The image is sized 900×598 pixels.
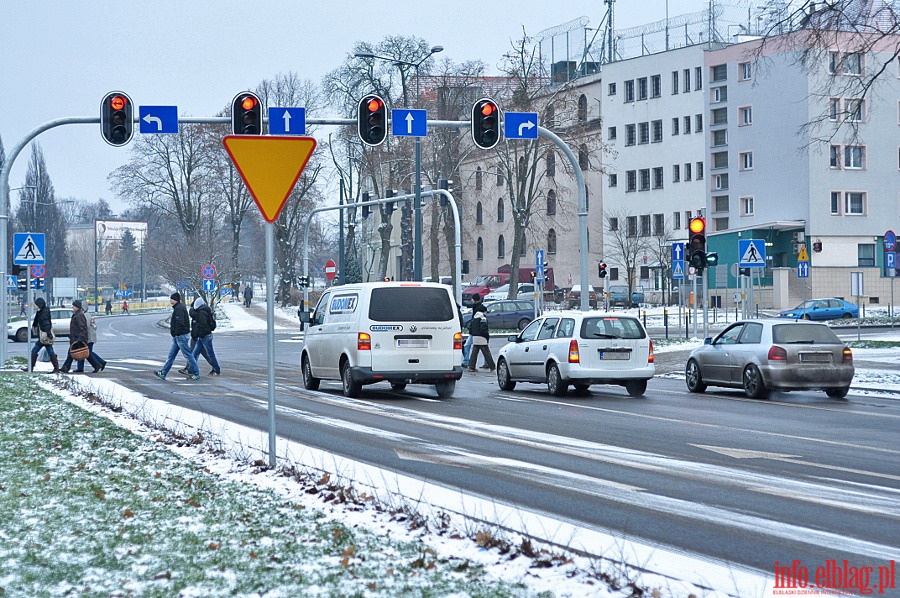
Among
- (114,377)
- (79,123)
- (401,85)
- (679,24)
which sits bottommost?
(114,377)

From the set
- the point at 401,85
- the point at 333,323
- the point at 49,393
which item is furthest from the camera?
the point at 401,85

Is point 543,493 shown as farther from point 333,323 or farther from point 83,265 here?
point 83,265

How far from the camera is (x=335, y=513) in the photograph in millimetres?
8148

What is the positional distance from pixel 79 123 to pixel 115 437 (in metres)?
14.0

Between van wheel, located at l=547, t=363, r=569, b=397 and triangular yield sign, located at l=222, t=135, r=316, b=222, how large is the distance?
12568 millimetres

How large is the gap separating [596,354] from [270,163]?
41.7ft

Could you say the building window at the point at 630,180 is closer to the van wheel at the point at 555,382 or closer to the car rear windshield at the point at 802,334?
the car rear windshield at the point at 802,334

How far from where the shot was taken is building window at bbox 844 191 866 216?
75688 mm

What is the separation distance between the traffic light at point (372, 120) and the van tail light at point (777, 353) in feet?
29.7

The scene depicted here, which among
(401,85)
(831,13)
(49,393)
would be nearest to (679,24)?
(401,85)

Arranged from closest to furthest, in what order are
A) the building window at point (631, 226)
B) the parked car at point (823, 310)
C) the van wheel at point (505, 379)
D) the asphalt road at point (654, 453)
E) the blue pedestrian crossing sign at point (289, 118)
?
the asphalt road at point (654, 453)
the van wheel at point (505, 379)
the blue pedestrian crossing sign at point (289, 118)
the parked car at point (823, 310)
the building window at point (631, 226)

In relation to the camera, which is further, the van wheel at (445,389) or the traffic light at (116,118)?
the traffic light at (116,118)

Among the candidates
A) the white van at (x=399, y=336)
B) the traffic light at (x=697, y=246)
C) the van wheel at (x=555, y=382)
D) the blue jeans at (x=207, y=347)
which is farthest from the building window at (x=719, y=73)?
the white van at (x=399, y=336)

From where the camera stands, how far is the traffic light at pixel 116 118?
957 inches
